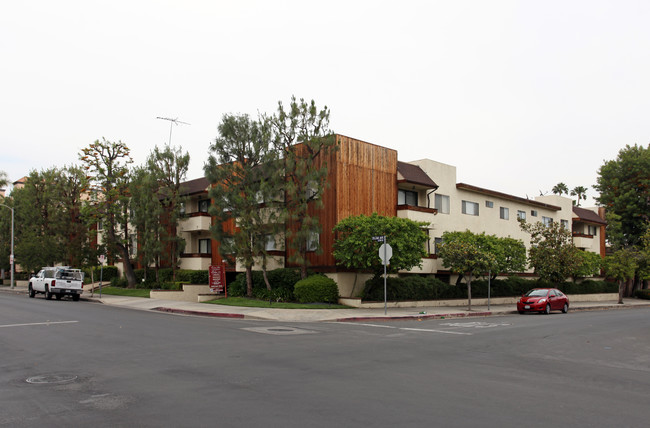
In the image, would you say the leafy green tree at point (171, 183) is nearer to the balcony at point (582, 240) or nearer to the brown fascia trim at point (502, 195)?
the brown fascia trim at point (502, 195)

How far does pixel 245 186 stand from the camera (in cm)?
3028

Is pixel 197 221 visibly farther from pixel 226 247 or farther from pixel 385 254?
pixel 385 254

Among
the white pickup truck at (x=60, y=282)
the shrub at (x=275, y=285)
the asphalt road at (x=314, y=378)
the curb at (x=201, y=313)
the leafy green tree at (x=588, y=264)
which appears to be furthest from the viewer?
the leafy green tree at (x=588, y=264)

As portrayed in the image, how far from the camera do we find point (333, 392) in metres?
8.12

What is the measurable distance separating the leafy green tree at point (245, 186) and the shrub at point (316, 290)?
2.71m

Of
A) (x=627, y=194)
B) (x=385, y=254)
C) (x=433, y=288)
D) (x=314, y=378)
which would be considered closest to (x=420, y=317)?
(x=385, y=254)

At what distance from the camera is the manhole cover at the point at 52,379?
29.2 feet

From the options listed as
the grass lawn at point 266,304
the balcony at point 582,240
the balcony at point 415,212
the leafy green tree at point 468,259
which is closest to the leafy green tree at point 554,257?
the leafy green tree at point 468,259

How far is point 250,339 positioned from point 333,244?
14.7 meters

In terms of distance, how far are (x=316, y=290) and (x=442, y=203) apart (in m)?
13.7

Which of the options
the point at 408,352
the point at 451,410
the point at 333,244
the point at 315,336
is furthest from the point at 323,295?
the point at 451,410

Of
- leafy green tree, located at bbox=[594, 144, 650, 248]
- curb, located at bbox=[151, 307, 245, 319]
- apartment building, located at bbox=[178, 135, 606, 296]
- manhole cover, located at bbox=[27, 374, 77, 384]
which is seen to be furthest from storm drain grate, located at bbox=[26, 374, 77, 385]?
leafy green tree, located at bbox=[594, 144, 650, 248]

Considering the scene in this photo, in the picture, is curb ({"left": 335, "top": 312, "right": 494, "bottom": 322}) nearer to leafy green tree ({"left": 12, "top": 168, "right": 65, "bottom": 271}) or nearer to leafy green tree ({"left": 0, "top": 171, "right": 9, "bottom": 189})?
leafy green tree ({"left": 12, "top": 168, "right": 65, "bottom": 271})

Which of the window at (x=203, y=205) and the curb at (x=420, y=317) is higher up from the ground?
the window at (x=203, y=205)
